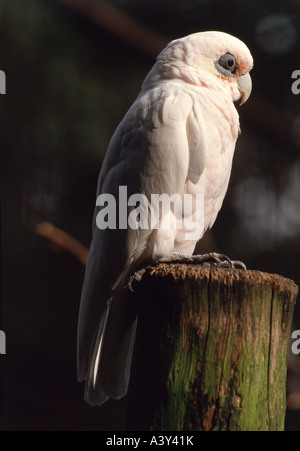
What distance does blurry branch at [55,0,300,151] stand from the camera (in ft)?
6.48

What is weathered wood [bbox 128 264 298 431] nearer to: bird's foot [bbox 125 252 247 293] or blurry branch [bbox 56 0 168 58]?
bird's foot [bbox 125 252 247 293]

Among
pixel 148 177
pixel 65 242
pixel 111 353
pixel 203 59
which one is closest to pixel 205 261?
pixel 148 177

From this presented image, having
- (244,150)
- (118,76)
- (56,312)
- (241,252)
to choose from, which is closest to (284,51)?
(244,150)

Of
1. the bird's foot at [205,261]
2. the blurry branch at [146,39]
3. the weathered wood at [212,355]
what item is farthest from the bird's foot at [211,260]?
the blurry branch at [146,39]

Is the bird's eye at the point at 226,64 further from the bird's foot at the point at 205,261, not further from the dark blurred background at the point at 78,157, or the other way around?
the bird's foot at the point at 205,261

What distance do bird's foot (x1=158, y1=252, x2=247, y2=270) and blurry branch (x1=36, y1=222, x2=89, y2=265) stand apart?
0.61 meters

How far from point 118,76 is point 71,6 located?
312 mm

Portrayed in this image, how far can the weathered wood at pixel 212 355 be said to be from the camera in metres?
1.03

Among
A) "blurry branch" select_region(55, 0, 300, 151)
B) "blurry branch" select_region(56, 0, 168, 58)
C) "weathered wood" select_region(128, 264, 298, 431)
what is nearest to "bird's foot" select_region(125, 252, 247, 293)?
"weathered wood" select_region(128, 264, 298, 431)

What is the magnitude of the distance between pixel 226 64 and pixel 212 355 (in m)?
0.96

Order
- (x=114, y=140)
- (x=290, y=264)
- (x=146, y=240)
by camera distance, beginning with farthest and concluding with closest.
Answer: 1. (x=290, y=264)
2. (x=114, y=140)
3. (x=146, y=240)

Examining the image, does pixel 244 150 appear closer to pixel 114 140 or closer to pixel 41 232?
pixel 114 140

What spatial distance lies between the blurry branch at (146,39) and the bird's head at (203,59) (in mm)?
341

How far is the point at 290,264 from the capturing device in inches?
77.2
